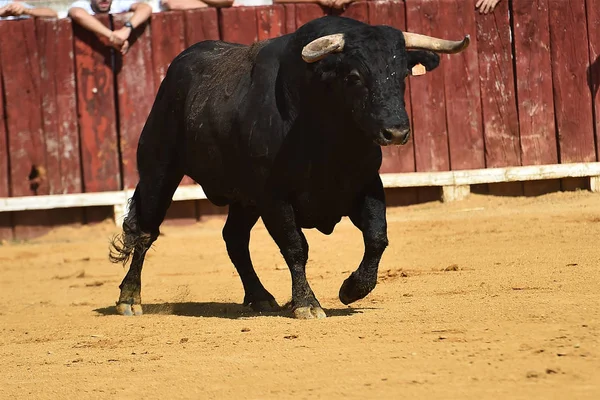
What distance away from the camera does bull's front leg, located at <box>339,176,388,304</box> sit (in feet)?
22.6

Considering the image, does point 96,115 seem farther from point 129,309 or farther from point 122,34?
point 129,309

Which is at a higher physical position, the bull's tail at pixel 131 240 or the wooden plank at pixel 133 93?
the wooden plank at pixel 133 93

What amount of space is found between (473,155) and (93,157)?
160 inches

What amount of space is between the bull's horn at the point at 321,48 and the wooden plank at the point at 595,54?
6.61 metres

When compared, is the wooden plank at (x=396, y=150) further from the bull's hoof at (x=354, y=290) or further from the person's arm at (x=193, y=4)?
the bull's hoof at (x=354, y=290)

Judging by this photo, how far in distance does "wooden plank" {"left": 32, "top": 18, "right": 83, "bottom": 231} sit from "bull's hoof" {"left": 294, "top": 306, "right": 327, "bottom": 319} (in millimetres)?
6428

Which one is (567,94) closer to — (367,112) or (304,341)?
(367,112)

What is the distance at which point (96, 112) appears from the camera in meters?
12.8

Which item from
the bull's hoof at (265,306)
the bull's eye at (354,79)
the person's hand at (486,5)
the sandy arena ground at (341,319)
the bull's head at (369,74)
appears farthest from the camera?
the person's hand at (486,5)

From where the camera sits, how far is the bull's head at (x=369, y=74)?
6.50 metres

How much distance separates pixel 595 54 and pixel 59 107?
573 centimetres

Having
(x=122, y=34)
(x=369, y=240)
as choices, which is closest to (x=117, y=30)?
(x=122, y=34)

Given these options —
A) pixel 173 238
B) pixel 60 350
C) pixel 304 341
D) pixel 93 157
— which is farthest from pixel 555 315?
pixel 93 157

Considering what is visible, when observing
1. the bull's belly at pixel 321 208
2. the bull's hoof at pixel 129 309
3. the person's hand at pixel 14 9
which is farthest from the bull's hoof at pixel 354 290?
the person's hand at pixel 14 9
